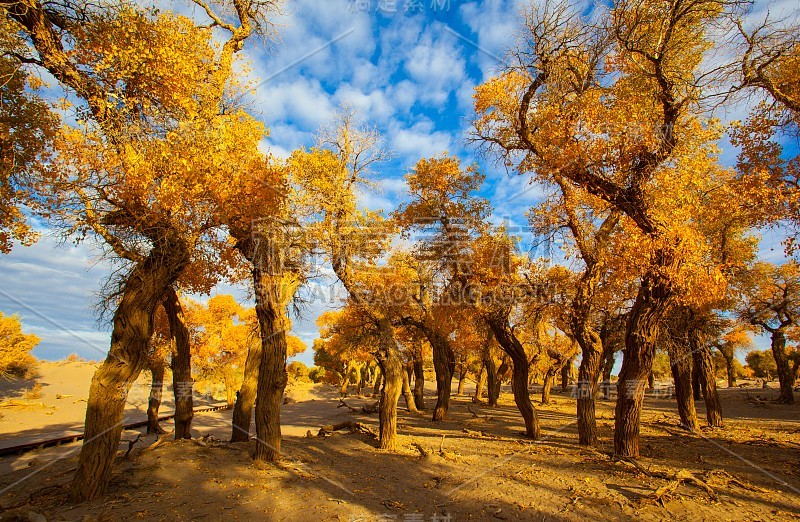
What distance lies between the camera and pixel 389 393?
43.1 feet

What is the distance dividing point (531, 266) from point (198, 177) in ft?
38.8

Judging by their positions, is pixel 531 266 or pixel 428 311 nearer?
pixel 531 266

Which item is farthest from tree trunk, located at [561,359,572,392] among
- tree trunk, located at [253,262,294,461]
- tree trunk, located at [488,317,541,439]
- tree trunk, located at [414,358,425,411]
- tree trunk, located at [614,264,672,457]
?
tree trunk, located at [253,262,294,461]

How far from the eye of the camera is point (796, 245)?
28.8 feet

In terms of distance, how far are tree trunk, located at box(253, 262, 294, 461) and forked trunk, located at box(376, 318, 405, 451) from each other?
4.25 m

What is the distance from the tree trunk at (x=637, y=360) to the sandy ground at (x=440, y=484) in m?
0.71

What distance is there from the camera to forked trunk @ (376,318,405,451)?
1305 cm

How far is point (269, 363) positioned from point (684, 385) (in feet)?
51.5

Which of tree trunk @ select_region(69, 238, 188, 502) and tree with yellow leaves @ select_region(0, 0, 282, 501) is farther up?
tree with yellow leaves @ select_region(0, 0, 282, 501)

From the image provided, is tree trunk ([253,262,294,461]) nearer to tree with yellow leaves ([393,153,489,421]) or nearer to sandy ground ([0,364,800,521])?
sandy ground ([0,364,800,521])

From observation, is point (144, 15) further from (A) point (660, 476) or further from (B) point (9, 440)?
(B) point (9, 440)

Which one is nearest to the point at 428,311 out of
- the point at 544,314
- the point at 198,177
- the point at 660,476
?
the point at 544,314

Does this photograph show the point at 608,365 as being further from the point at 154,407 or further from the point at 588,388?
the point at 154,407

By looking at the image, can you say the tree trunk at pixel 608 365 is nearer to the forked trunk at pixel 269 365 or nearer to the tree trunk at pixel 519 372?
the tree trunk at pixel 519 372
